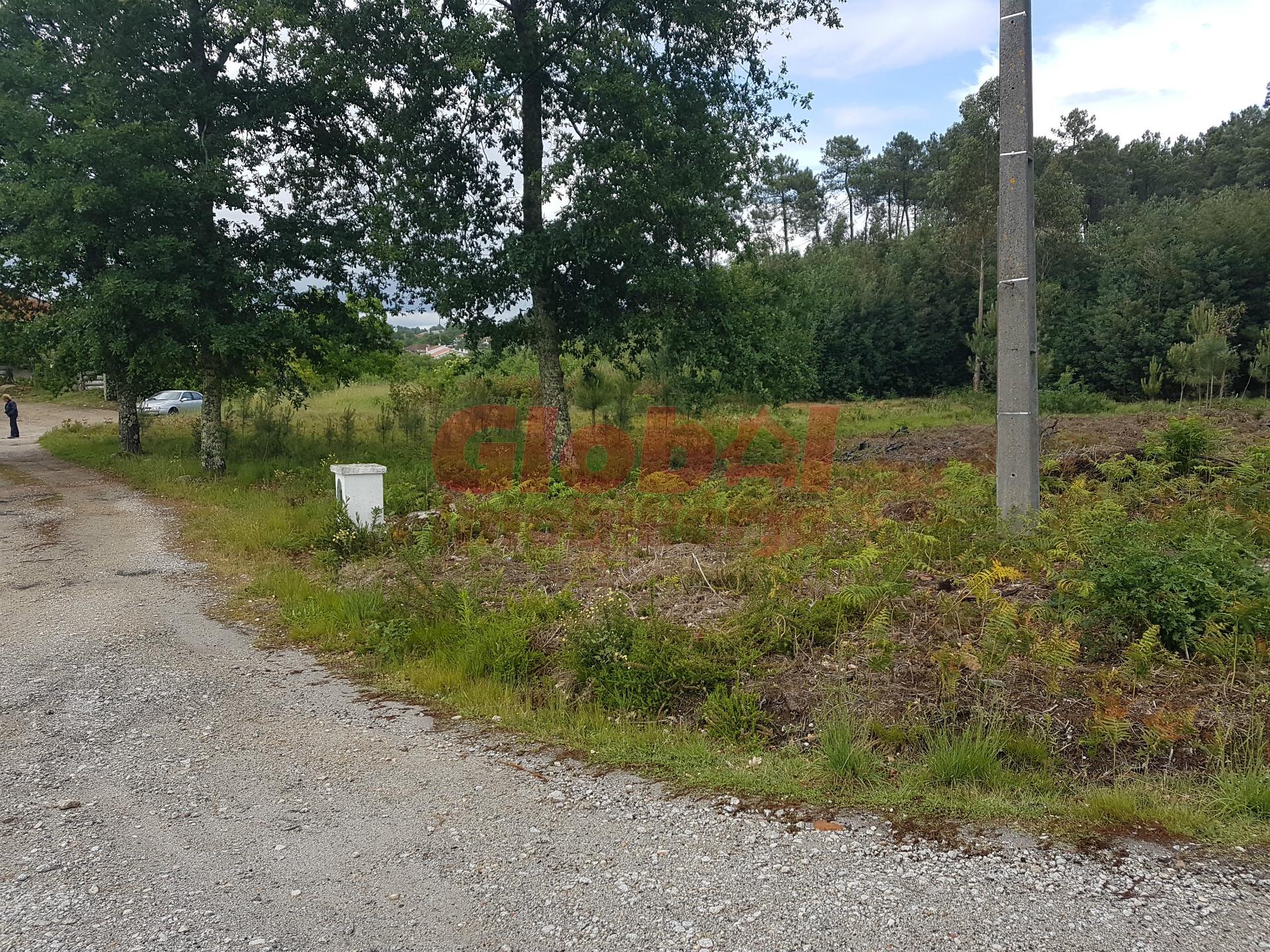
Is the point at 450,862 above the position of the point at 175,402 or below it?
below

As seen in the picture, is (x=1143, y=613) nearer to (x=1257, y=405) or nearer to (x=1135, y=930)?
(x=1135, y=930)

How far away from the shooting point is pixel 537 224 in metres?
14.0

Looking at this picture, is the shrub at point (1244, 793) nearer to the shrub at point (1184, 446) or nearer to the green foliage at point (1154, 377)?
the shrub at point (1184, 446)

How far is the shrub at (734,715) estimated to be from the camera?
4.38 meters

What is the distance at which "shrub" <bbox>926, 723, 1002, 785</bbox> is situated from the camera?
12.3ft

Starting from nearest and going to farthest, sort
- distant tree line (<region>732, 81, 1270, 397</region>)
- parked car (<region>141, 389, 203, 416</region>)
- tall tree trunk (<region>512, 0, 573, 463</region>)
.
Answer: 1. tall tree trunk (<region>512, 0, 573, 463</region>)
2. distant tree line (<region>732, 81, 1270, 397</region>)
3. parked car (<region>141, 389, 203, 416</region>)

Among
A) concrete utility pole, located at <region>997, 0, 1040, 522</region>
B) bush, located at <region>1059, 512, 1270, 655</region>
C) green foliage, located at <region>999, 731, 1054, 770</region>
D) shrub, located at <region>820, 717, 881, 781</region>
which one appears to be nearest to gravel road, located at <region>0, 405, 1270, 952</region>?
shrub, located at <region>820, 717, 881, 781</region>

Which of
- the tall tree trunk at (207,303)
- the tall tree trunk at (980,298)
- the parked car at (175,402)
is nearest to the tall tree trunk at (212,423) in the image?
the tall tree trunk at (207,303)

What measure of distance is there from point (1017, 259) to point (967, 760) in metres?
4.11

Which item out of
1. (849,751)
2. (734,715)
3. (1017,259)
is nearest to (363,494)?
(734,715)

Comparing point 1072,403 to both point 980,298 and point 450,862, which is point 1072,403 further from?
point 450,862

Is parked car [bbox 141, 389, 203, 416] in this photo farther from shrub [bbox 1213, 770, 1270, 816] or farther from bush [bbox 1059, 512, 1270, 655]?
shrub [bbox 1213, 770, 1270, 816]

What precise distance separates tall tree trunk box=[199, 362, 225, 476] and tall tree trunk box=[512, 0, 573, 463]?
6.37 m

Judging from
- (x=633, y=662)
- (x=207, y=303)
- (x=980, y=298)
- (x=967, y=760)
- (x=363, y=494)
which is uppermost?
(x=980, y=298)
